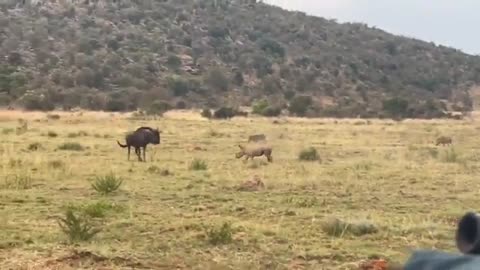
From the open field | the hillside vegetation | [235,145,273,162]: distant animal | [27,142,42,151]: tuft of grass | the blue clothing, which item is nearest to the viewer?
the blue clothing

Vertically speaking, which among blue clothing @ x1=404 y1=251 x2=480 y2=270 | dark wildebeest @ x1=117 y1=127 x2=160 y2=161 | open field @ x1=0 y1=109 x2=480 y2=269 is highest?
blue clothing @ x1=404 y1=251 x2=480 y2=270

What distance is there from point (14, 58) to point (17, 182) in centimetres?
5210

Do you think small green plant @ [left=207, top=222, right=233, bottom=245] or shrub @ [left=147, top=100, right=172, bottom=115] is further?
shrub @ [left=147, top=100, right=172, bottom=115]

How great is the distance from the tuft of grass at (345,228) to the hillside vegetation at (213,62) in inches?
1641

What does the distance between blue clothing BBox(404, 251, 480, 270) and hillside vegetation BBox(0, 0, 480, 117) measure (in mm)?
51901

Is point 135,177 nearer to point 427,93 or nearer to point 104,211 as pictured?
point 104,211

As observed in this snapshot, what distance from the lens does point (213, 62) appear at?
75312 mm

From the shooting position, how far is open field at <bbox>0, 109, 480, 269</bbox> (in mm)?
10438

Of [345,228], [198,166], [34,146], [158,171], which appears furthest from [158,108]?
[345,228]

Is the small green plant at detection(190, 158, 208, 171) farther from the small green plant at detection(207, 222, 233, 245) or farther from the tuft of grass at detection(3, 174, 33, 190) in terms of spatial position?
the small green plant at detection(207, 222, 233, 245)

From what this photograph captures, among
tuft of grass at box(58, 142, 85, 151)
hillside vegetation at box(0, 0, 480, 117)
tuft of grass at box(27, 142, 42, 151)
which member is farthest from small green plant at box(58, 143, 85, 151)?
hillside vegetation at box(0, 0, 480, 117)

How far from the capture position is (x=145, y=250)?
10.6 meters

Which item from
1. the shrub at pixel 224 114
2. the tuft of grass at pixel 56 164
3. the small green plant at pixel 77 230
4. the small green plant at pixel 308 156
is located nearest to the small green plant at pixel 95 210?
the small green plant at pixel 77 230

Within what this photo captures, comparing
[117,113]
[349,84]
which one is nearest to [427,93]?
[349,84]
